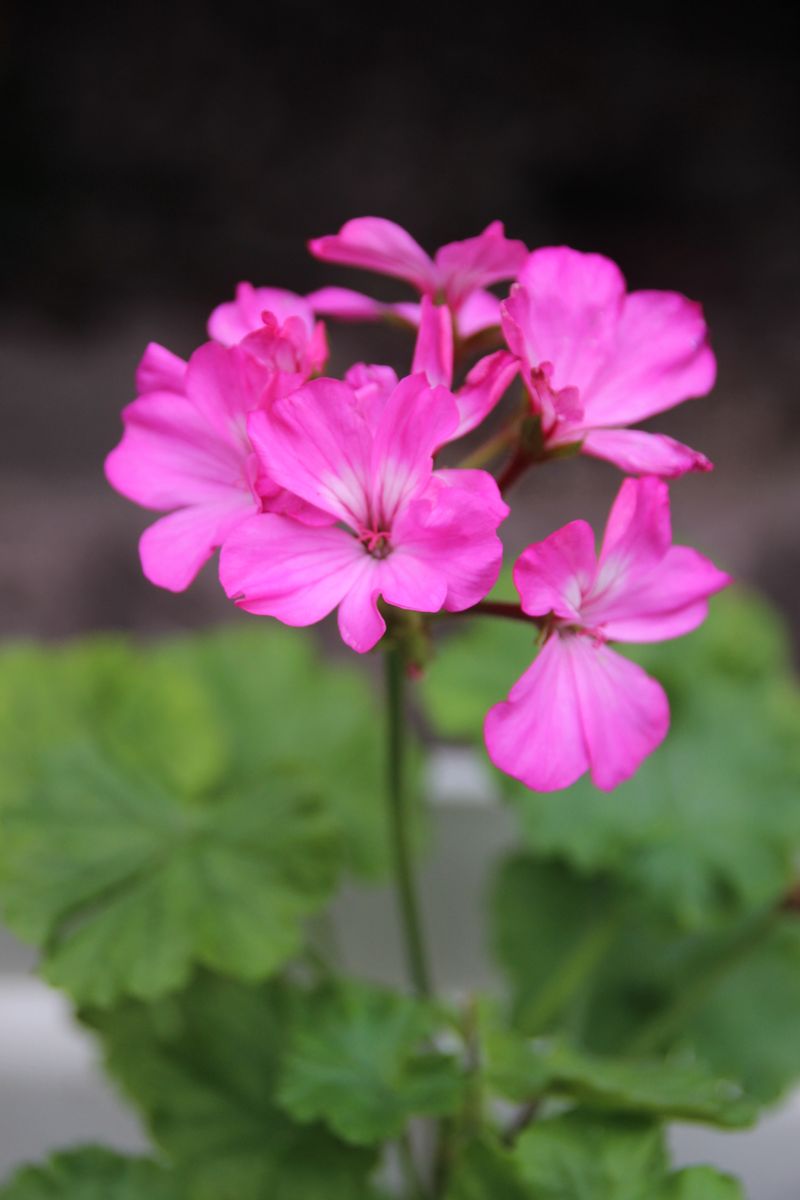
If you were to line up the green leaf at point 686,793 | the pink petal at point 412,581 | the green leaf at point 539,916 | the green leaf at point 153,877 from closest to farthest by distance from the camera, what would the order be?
the pink petal at point 412,581 → the green leaf at point 153,877 → the green leaf at point 686,793 → the green leaf at point 539,916

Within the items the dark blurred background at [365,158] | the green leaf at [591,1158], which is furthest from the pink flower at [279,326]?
the dark blurred background at [365,158]

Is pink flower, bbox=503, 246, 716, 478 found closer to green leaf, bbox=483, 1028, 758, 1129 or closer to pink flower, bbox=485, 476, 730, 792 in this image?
pink flower, bbox=485, 476, 730, 792

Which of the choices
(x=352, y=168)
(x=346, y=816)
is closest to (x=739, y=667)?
(x=346, y=816)

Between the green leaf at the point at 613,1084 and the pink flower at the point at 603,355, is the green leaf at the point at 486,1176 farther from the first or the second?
the pink flower at the point at 603,355

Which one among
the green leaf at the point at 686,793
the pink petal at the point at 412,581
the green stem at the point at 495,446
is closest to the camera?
the pink petal at the point at 412,581

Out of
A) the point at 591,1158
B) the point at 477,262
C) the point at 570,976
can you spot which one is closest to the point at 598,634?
the point at 477,262

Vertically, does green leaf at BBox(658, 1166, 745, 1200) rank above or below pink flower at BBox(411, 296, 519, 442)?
below

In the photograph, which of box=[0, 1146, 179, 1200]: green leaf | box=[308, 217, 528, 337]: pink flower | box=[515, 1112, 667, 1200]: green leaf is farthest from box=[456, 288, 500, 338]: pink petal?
box=[0, 1146, 179, 1200]: green leaf
